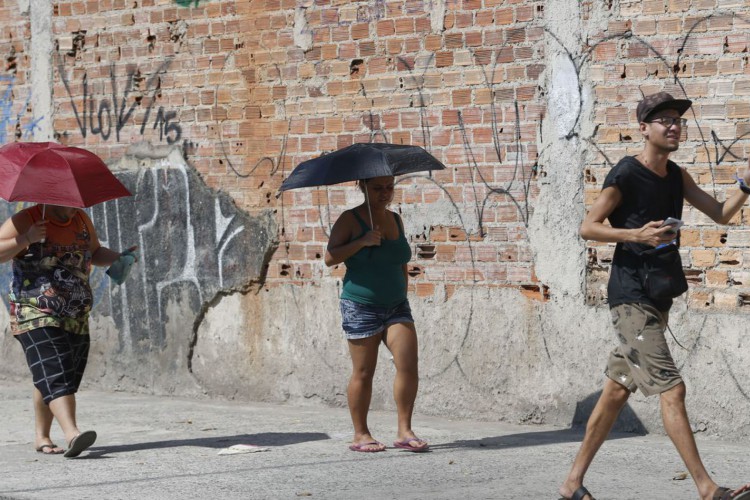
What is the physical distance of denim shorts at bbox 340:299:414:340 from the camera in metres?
7.11

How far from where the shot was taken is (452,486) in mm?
6168

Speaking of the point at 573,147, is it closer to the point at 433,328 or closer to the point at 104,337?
the point at 433,328

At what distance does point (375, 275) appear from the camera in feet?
23.2

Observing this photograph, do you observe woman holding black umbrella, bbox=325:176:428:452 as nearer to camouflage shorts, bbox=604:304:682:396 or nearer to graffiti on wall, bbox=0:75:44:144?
camouflage shorts, bbox=604:304:682:396

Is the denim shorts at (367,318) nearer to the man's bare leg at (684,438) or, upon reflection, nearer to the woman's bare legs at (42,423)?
the woman's bare legs at (42,423)

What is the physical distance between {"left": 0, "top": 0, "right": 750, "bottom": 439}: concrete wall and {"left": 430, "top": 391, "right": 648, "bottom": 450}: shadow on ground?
1.1 inches

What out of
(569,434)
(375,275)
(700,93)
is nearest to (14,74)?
(375,275)

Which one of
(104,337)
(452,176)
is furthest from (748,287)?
(104,337)

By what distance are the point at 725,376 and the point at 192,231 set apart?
401cm

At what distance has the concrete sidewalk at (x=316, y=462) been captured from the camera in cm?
612

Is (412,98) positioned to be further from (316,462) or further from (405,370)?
(316,462)

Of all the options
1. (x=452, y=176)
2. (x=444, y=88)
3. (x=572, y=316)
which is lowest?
(x=572, y=316)

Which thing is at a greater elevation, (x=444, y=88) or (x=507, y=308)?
(x=444, y=88)

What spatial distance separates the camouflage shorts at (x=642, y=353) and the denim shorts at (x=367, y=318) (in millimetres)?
1733
